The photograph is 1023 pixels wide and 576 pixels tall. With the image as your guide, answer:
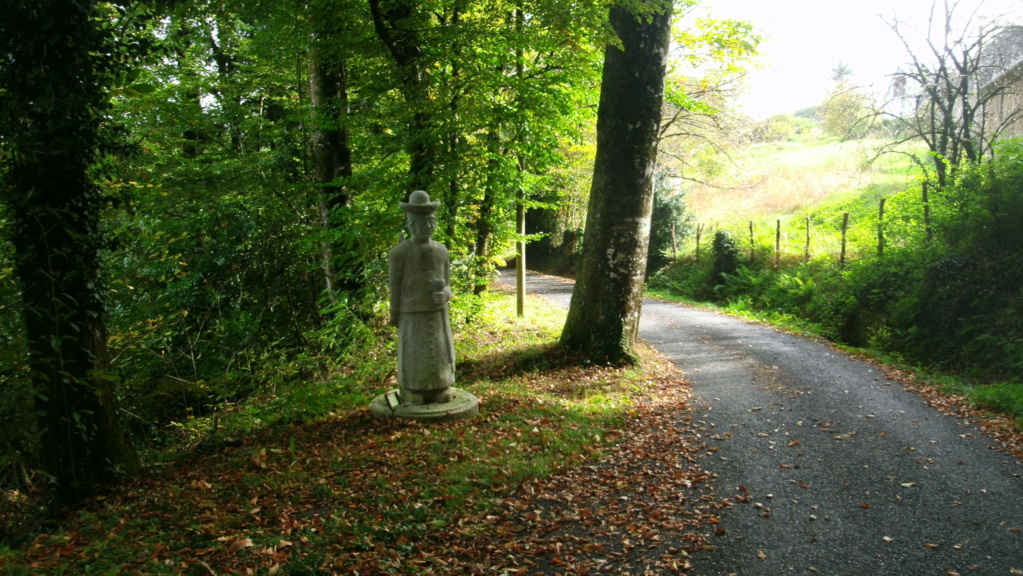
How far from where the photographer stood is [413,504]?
16.4 ft

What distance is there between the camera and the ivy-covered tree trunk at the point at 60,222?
4281 millimetres

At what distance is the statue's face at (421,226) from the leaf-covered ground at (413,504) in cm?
229

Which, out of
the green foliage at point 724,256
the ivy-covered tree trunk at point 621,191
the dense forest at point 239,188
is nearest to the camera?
the dense forest at point 239,188

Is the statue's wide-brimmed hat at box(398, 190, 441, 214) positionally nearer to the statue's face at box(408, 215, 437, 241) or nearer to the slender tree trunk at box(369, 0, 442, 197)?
the statue's face at box(408, 215, 437, 241)

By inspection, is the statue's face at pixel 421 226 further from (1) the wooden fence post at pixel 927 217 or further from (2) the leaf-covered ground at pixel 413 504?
(1) the wooden fence post at pixel 927 217

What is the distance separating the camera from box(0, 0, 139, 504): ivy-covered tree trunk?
428cm

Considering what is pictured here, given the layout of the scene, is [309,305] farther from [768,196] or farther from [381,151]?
[768,196]

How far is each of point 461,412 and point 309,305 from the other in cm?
518

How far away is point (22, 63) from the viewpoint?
4332mm

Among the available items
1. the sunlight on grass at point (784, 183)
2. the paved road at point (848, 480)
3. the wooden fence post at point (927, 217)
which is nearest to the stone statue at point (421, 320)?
the paved road at point (848, 480)

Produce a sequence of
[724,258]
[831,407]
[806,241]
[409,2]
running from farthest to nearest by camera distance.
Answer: [724,258]
[806,241]
[409,2]
[831,407]

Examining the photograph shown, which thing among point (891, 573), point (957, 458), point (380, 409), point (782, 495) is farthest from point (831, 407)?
point (380, 409)

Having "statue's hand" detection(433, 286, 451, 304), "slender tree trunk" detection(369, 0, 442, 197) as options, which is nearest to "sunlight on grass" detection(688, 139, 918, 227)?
"slender tree trunk" detection(369, 0, 442, 197)

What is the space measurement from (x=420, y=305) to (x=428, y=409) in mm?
1273
